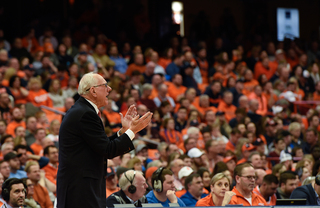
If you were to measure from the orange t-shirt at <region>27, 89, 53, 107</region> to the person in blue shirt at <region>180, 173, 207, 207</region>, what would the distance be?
13.8 feet

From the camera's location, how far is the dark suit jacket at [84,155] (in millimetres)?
3000

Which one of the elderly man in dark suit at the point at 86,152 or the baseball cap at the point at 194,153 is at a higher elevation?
the elderly man in dark suit at the point at 86,152

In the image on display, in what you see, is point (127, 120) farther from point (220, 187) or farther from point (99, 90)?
point (220, 187)

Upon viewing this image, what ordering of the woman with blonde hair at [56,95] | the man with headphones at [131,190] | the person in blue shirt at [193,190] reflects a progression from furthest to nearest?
the woman with blonde hair at [56,95]
the person in blue shirt at [193,190]
the man with headphones at [131,190]

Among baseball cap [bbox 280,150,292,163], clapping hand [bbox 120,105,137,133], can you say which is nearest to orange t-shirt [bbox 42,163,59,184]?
baseball cap [bbox 280,150,292,163]

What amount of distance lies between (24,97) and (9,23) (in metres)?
3.89

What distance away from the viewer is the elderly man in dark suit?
3.00 m

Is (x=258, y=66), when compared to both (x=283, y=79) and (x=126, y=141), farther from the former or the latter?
(x=126, y=141)

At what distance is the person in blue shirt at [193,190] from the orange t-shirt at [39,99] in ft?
13.8

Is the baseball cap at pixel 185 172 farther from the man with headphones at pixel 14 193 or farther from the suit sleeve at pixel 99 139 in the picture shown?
the suit sleeve at pixel 99 139

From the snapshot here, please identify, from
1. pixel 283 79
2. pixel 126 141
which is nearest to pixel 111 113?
pixel 283 79

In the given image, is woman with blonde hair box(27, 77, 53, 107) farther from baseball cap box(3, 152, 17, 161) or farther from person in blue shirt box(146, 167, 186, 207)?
person in blue shirt box(146, 167, 186, 207)

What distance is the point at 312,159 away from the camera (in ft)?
24.5

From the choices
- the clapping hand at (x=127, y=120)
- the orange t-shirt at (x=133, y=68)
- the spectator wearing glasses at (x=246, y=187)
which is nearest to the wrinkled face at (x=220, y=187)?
the spectator wearing glasses at (x=246, y=187)
